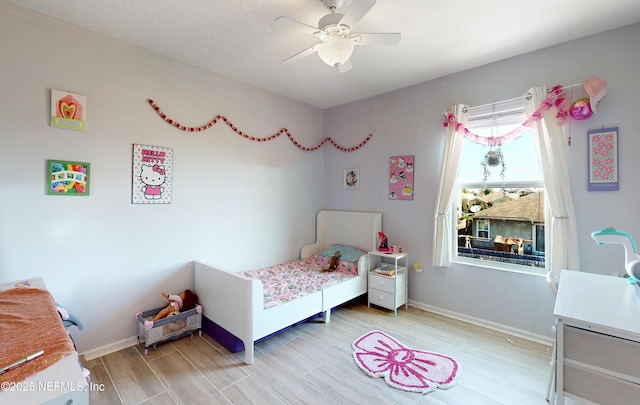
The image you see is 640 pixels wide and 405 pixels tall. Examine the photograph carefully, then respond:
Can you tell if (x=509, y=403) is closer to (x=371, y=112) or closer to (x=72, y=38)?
(x=371, y=112)

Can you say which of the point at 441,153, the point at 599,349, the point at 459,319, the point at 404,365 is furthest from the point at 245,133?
the point at 599,349

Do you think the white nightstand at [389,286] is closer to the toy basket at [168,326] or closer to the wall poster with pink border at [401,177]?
the wall poster with pink border at [401,177]

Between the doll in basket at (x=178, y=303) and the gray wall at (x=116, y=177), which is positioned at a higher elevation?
the gray wall at (x=116, y=177)

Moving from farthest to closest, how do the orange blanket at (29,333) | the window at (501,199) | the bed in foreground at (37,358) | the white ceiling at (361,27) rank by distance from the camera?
1. the window at (501,199)
2. the white ceiling at (361,27)
3. the orange blanket at (29,333)
4. the bed in foreground at (37,358)

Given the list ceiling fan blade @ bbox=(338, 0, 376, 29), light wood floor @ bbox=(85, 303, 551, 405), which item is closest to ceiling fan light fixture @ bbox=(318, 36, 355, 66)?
ceiling fan blade @ bbox=(338, 0, 376, 29)

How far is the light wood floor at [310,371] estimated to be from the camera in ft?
5.97

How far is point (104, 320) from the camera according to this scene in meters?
2.29

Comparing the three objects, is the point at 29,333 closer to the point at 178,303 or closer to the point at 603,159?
the point at 178,303

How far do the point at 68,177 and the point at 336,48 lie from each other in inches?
87.5

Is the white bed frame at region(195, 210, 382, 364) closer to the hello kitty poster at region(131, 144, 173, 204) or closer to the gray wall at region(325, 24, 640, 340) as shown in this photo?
the gray wall at region(325, 24, 640, 340)

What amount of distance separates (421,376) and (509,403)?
1.76ft

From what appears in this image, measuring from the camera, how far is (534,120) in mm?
2434

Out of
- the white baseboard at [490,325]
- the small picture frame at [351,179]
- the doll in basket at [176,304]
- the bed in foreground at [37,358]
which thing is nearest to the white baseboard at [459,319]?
the white baseboard at [490,325]

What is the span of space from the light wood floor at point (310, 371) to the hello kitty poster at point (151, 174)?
51.6 inches
